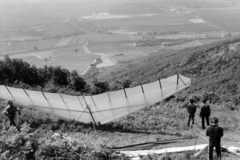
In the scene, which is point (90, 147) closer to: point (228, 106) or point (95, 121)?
point (95, 121)

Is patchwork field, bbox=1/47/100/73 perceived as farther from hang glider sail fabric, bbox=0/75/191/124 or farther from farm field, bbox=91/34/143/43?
hang glider sail fabric, bbox=0/75/191/124

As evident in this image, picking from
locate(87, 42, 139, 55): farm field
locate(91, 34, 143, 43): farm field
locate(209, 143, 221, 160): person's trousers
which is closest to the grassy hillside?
locate(209, 143, 221, 160): person's trousers

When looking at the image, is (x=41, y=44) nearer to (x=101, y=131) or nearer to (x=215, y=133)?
(x=101, y=131)

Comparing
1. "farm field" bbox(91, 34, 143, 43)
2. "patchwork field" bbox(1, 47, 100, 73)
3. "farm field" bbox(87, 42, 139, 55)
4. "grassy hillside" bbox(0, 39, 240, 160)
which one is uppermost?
"grassy hillside" bbox(0, 39, 240, 160)

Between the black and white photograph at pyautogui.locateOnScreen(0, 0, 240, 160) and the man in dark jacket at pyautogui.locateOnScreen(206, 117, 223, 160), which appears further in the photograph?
the black and white photograph at pyautogui.locateOnScreen(0, 0, 240, 160)

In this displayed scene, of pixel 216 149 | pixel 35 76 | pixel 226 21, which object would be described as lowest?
pixel 226 21

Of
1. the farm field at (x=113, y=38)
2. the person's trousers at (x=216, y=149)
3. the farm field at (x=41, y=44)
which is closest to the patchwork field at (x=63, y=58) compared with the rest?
the farm field at (x=41, y=44)

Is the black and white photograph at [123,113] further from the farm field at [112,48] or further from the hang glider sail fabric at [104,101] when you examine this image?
the farm field at [112,48]

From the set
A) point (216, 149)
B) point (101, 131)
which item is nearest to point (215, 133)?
point (216, 149)

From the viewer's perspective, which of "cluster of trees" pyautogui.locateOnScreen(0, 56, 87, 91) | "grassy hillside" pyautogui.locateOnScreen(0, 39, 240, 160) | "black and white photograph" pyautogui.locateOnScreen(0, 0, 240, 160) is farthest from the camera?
"cluster of trees" pyautogui.locateOnScreen(0, 56, 87, 91)

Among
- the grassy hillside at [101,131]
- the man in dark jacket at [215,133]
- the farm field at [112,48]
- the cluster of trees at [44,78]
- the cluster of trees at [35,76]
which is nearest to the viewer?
the man in dark jacket at [215,133]
